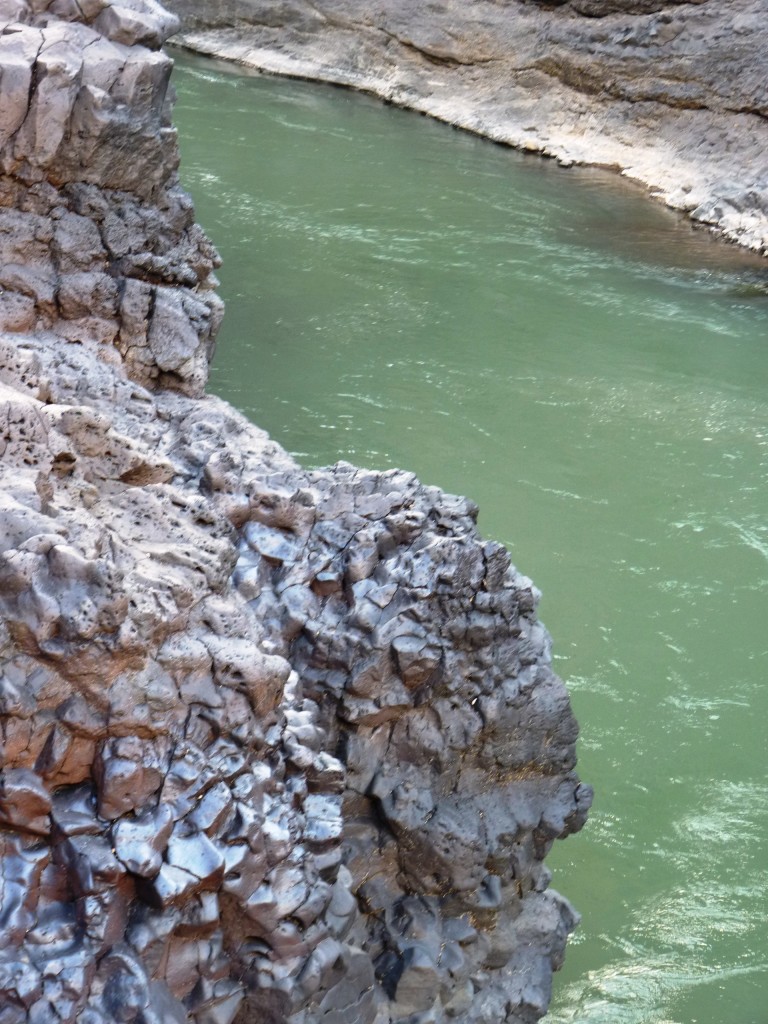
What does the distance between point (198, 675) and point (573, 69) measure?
12.0m

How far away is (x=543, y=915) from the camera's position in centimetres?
323

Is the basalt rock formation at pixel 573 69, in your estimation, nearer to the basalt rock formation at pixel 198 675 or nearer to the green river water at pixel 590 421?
the green river water at pixel 590 421

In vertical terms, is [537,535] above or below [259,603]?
below

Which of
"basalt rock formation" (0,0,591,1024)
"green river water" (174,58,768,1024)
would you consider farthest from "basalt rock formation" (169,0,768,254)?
"basalt rock formation" (0,0,591,1024)

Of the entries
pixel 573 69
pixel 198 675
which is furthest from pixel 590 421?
pixel 573 69

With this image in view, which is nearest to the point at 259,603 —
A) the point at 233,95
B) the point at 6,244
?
the point at 6,244

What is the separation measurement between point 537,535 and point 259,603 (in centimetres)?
298

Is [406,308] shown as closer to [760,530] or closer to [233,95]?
[760,530]

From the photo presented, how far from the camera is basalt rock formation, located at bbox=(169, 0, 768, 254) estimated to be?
1183cm

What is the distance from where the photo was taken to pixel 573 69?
43.3 ft

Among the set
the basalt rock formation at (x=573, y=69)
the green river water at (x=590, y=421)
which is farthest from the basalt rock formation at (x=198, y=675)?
the basalt rock formation at (x=573, y=69)

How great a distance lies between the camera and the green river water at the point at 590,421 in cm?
402

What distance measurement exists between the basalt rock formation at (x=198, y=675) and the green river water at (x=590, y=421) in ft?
2.47

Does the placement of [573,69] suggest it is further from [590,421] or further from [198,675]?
[198,675]
